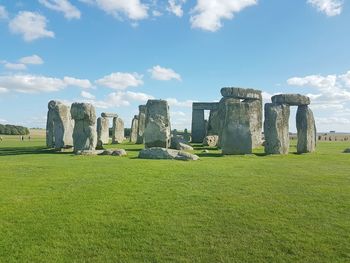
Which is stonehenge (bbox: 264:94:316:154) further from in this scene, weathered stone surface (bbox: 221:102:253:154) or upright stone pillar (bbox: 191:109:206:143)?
upright stone pillar (bbox: 191:109:206:143)

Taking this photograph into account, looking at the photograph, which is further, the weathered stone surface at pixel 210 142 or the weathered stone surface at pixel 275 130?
Result: the weathered stone surface at pixel 210 142

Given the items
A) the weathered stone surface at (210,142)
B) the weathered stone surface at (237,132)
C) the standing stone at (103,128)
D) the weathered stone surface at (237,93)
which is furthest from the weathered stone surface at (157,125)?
the standing stone at (103,128)

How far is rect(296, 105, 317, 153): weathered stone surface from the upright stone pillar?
15150mm

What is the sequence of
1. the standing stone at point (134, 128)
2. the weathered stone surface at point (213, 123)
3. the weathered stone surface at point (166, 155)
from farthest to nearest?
the standing stone at point (134, 128) < the weathered stone surface at point (213, 123) < the weathered stone surface at point (166, 155)

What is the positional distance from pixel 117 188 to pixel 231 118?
1079cm

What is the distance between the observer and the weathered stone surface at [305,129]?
22.5m

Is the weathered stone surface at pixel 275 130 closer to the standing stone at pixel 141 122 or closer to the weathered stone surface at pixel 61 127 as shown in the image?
the weathered stone surface at pixel 61 127

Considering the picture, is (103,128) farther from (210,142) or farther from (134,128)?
(210,142)

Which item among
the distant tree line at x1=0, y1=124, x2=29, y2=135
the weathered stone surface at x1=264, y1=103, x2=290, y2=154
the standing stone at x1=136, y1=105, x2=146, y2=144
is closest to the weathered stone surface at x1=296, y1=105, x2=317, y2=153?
the weathered stone surface at x1=264, y1=103, x2=290, y2=154

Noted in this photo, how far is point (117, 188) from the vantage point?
1062cm

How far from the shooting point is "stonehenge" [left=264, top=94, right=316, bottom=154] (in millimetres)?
20812

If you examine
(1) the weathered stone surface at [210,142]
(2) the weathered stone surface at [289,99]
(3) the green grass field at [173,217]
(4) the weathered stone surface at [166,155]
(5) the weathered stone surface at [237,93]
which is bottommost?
(3) the green grass field at [173,217]

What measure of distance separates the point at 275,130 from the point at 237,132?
6.80 ft

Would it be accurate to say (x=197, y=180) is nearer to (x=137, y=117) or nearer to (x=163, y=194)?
(x=163, y=194)
